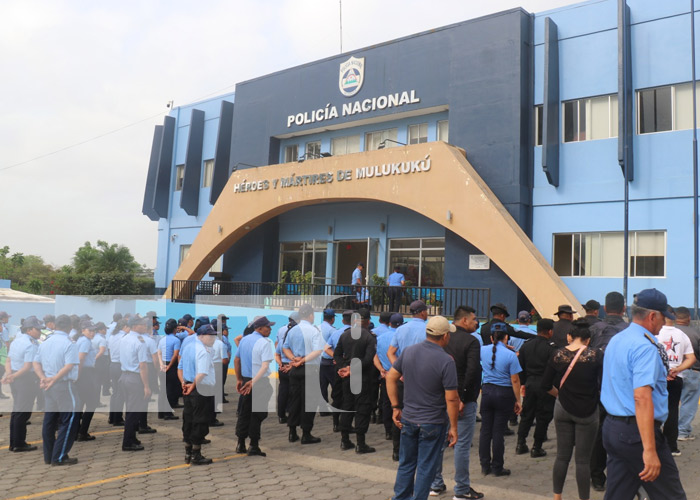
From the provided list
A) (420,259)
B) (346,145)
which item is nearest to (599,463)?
(420,259)

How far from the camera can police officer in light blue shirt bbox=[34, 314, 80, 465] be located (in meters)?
7.45

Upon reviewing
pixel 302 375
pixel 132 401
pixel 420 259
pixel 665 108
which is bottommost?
pixel 132 401

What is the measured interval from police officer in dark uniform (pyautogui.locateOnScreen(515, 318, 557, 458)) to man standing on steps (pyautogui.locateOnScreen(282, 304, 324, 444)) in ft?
9.60

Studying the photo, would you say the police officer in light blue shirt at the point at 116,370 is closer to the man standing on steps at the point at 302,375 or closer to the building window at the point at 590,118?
the man standing on steps at the point at 302,375

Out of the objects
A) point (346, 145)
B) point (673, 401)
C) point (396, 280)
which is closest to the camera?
point (673, 401)

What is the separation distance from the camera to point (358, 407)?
8172 millimetres

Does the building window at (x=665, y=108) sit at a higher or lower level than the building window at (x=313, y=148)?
lower

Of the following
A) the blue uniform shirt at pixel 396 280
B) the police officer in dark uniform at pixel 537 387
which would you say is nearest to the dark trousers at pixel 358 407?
the police officer in dark uniform at pixel 537 387

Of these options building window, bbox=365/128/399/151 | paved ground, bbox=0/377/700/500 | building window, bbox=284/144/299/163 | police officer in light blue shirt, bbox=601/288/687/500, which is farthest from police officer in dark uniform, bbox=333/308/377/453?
building window, bbox=284/144/299/163

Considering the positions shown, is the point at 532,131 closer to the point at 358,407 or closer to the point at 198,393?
the point at 358,407

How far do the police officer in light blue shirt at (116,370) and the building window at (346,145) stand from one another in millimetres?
12750

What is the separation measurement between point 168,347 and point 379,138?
1232cm

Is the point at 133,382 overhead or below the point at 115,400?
overhead

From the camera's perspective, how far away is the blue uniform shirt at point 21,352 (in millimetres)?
8297
